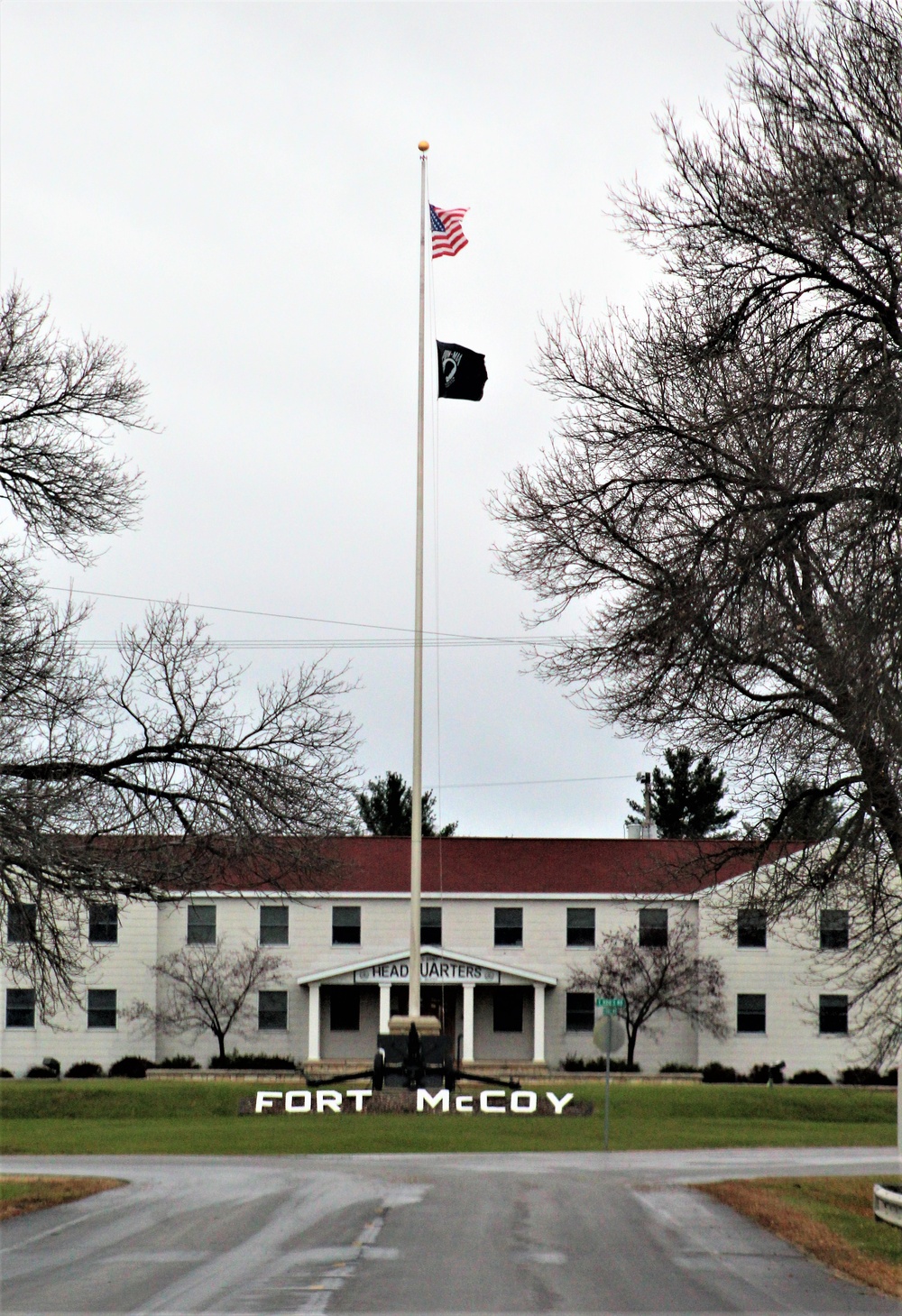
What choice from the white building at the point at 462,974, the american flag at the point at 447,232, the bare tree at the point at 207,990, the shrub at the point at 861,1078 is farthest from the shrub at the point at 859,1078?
the american flag at the point at 447,232

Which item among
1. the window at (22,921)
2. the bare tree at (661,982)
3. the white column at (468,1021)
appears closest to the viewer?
the window at (22,921)

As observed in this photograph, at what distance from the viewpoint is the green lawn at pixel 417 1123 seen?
2845 centimetres

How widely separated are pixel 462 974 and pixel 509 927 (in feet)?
9.75

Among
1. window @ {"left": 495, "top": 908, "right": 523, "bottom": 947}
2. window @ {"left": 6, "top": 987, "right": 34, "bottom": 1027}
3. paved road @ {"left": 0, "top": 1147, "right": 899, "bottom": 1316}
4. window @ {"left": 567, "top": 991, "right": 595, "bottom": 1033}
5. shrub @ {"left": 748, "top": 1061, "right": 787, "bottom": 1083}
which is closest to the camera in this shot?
paved road @ {"left": 0, "top": 1147, "right": 899, "bottom": 1316}

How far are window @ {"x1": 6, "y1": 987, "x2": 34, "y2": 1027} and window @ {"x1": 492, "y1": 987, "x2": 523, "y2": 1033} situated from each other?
53.6 feet

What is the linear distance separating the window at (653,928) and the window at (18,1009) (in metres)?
21.5

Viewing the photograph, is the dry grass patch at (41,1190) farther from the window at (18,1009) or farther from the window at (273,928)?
the window at (18,1009)

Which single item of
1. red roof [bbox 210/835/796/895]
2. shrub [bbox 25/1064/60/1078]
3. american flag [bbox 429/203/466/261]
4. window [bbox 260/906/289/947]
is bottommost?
shrub [bbox 25/1064/60/1078]

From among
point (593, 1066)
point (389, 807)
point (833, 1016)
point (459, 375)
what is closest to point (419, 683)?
point (459, 375)

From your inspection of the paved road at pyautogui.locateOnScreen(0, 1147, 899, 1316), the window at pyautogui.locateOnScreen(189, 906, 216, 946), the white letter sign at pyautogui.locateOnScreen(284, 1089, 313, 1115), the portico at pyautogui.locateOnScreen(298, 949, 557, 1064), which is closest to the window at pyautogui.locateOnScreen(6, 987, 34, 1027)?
the window at pyautogui.locateOnScreen(189, 906, 216, 946)

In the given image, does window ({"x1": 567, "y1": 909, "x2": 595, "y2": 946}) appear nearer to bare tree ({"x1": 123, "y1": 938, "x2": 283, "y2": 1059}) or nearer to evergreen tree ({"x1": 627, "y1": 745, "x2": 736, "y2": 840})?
bare tree ({"x1": 123, "y1": 938, "x2": 283, "y2": 1059})

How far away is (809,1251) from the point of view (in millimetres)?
14164

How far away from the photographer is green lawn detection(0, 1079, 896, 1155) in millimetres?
28453

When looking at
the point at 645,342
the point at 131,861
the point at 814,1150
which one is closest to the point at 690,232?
the point at 645,342
